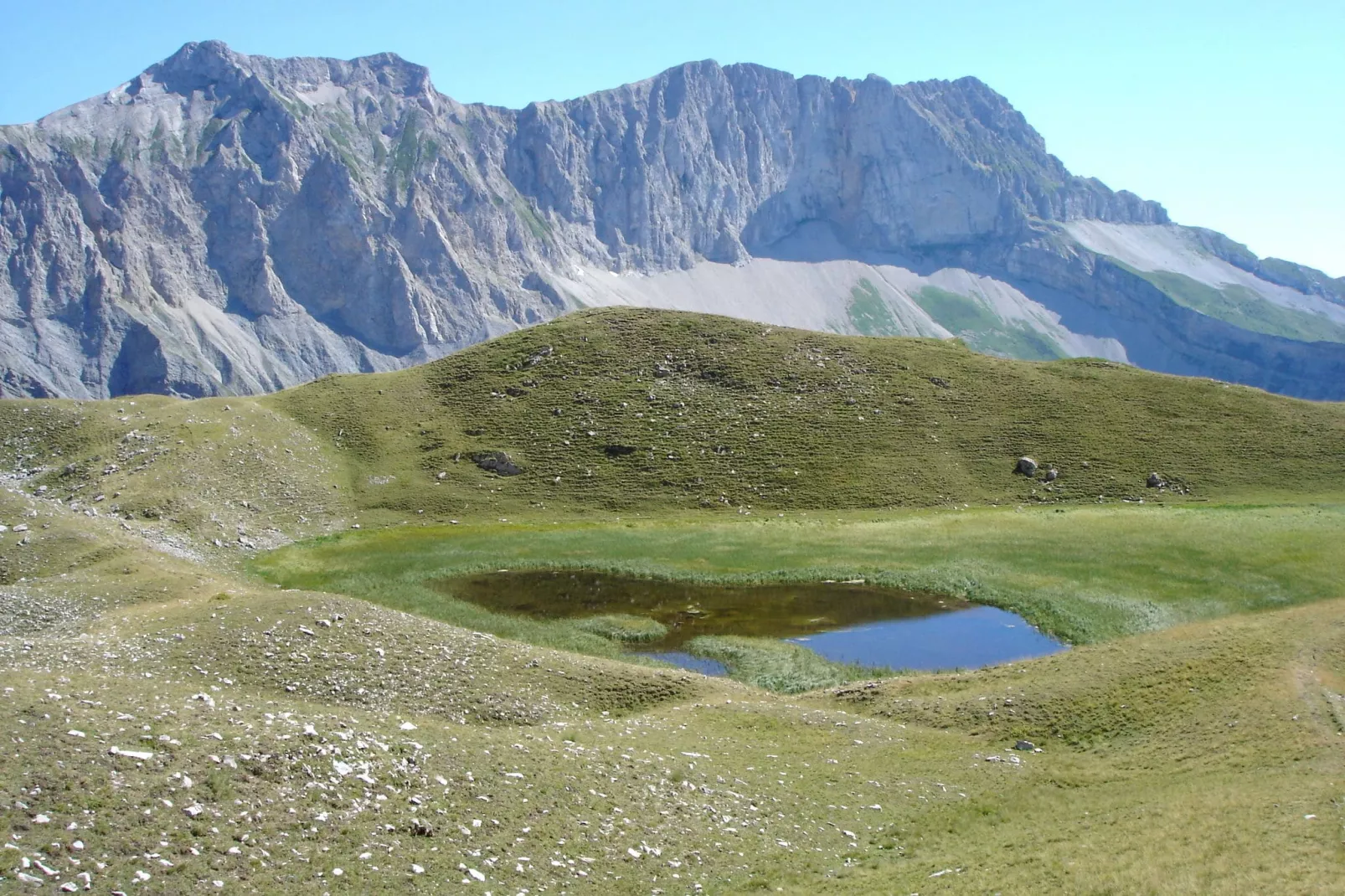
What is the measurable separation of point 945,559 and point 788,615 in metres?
15.9

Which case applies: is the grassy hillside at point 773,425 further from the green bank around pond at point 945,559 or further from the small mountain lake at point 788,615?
the small mountain lake at point 788,615

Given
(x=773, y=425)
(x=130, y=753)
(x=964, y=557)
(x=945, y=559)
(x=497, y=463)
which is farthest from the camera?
(x=773, y=425)

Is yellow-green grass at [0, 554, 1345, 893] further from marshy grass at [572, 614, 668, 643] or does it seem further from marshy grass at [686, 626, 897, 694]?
marshy grass at [572, 614, 668, 643]

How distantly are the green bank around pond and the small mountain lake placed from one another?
5.08 feet

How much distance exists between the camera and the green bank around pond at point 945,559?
54438 mm

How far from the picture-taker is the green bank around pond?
54438 millimetres

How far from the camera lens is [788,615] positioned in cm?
5478

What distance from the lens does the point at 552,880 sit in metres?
20.0

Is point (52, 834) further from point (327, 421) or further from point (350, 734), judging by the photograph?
point (327, 421)

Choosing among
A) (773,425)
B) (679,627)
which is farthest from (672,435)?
(679,627)

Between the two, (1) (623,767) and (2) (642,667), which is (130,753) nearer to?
(1) (623,767)

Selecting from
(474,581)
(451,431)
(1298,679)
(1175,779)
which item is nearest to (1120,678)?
(1298,679)

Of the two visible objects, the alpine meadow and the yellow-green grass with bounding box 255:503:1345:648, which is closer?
the alpine meadow

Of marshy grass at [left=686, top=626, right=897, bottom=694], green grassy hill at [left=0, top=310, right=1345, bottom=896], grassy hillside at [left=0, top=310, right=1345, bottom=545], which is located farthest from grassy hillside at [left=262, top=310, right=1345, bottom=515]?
marshy grass at [left=686, top=626, right=897, bottom=694]
